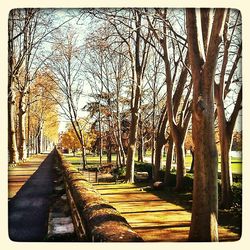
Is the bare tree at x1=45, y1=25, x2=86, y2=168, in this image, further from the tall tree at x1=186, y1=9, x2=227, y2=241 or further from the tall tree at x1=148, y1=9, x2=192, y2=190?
the tall tree at x1=186, y1=9, x2=227, y2=241

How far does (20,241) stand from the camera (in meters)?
4.73

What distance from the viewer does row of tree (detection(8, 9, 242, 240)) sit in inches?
170

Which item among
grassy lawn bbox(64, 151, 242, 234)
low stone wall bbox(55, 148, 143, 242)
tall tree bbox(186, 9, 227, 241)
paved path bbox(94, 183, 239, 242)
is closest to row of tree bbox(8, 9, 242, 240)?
tall tree bbox(186, 9, 227, 241)

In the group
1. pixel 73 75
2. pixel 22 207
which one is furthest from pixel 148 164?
pixel 22 207

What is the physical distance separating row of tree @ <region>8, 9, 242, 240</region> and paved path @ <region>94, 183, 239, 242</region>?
0.47m

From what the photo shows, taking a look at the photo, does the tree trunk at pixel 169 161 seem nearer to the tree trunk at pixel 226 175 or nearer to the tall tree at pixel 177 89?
the tall tree at pixel 177 89

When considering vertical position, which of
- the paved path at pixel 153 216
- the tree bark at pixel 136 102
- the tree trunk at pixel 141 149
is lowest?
the paved path at pixel 153 216

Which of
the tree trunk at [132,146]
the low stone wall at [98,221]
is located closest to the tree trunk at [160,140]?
the tree trunk at [132,146]

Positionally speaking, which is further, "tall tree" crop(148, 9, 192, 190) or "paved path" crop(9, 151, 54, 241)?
"tall tree" crop(148, 9, 192, 190)

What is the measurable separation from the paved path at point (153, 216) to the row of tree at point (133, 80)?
1.55ft

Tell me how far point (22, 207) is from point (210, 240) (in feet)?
8.02

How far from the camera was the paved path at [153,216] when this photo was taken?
4.80 metres

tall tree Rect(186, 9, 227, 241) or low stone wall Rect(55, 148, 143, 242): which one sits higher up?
tall tree Rect(186, 9, 227, 241)
